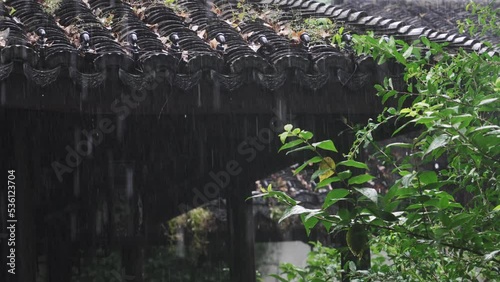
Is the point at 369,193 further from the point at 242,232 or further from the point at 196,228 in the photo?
the point at 196,228

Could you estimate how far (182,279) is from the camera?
9031 millimetres

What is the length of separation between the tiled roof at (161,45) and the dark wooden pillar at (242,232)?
242 centimetres

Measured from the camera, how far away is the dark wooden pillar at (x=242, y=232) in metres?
6.87

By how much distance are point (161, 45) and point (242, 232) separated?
316 cm

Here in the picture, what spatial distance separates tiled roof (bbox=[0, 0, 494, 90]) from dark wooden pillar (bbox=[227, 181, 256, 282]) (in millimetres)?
2423

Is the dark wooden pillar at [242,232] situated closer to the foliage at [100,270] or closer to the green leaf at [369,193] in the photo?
the foliage at [100,270]

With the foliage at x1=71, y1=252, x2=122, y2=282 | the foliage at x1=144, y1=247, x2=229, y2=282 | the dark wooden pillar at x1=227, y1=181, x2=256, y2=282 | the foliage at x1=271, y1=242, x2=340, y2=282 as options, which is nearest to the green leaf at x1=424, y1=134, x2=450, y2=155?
the foliage at x1=271, y1=242, x2=340, y2=282

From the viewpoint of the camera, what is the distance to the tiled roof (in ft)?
12.2

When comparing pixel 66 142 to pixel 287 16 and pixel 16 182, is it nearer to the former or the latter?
pixel 16 182

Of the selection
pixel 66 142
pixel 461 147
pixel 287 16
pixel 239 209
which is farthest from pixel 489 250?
pixel 239 209

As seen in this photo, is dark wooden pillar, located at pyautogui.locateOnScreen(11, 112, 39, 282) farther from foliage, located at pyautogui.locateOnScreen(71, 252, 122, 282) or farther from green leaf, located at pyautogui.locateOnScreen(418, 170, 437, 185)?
foliage, located at pyautogui.locateOnScreen(71, 252, 122, 282)

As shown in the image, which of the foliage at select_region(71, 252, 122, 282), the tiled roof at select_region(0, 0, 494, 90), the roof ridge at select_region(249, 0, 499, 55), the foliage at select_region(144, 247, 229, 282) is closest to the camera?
the tiled roof at select_region(0, 0, 494, 90)

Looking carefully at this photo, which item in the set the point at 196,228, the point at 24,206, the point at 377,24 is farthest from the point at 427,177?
the point at 196,228

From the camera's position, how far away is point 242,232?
272 inches
